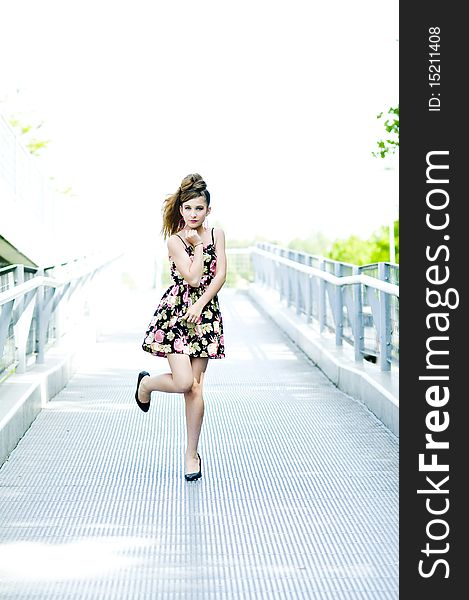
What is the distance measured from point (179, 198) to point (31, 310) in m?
3.22

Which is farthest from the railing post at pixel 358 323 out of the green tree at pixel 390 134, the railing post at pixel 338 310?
the green tree at pixel 390 134

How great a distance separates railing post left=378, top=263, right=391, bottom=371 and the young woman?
96.2 inches

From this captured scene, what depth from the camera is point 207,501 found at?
22.0 feet

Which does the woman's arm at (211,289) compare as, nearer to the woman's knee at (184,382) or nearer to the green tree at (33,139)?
the woman's knee at (184,382)

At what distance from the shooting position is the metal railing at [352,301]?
9367mm

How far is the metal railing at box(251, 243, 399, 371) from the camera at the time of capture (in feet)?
30.7

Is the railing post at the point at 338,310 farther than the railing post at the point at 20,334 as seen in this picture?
Yes

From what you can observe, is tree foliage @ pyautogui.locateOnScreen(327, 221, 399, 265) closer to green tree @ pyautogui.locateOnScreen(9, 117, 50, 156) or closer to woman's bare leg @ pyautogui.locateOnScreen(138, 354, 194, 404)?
green tree @ pyautogui.locateOnScreen(9, 117, 50, 156)

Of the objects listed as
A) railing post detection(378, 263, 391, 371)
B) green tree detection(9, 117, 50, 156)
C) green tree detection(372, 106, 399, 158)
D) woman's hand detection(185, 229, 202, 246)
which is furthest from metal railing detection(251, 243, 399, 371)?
green tree detection(9, 117, 50, 156)

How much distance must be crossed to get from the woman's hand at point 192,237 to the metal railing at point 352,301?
6.64 feet

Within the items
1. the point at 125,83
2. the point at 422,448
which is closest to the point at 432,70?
the point at 422,448

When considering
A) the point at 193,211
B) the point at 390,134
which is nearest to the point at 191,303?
the point at 193,211

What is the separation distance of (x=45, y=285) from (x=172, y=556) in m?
5.18

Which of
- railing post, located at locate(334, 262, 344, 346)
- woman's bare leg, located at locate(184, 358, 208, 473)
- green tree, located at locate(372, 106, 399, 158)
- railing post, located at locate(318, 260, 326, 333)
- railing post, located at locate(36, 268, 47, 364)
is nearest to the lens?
A: woman's bare leg, located at locate(184, 358, 208, 473)
